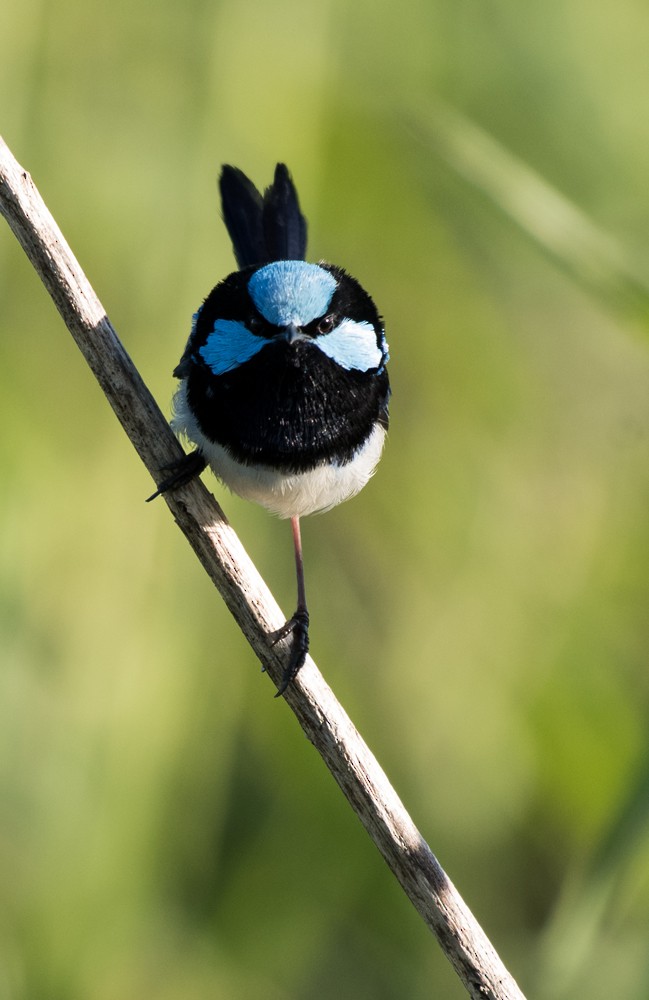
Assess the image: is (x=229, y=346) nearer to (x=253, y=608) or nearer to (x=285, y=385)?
(x=285, y=385)

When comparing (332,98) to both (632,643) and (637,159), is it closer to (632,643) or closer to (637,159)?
(637,159)

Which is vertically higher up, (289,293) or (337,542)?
(289,293)

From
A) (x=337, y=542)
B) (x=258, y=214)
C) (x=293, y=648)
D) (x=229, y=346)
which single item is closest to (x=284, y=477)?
(x=229, y=346)

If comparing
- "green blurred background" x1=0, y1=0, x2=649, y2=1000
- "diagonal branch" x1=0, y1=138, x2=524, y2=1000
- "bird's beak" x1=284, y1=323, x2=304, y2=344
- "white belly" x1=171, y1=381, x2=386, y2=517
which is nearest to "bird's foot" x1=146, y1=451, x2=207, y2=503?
"diagonal branch" x1=0, y1=138, x2=524, y2=1000

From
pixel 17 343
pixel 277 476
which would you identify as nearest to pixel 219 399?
pixel 277 476

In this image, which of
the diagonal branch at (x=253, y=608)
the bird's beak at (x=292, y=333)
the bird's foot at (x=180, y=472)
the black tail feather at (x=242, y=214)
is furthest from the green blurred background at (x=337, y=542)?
the diagonal branch at (x=253, y=608)

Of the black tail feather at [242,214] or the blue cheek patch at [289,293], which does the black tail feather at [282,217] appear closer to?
the black tail feather at [242,214]
